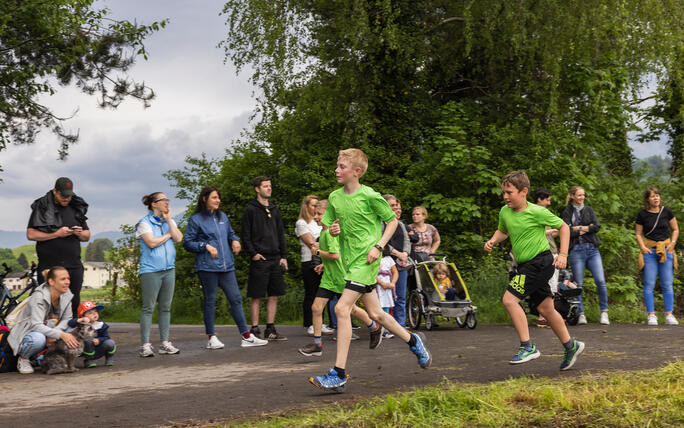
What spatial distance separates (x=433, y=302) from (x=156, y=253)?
4.72 meters

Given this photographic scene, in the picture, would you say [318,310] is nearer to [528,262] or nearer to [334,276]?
[334,276]

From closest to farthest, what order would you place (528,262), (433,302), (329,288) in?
(528,262) < (329,288) < (433,302)

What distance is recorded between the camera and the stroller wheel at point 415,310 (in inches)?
461

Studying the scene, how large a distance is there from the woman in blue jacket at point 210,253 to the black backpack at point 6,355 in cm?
256

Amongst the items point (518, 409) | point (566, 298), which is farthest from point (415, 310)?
point (518, 409)

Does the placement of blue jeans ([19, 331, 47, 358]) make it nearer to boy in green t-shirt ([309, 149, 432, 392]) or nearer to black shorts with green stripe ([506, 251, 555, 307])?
boy in green t-shirt ([309, 149, 432, 392])

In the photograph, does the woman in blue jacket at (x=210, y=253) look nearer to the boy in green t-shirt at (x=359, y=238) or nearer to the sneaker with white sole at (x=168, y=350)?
the sneaker with white sole at (x=168, y=350)

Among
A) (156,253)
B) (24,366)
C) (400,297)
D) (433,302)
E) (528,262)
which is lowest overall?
(24,366)

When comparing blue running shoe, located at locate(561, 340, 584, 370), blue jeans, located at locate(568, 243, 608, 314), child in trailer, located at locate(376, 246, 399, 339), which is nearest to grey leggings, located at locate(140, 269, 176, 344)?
child in trailer, located at locate(376, 246, 399, 339)

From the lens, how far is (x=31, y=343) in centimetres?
803

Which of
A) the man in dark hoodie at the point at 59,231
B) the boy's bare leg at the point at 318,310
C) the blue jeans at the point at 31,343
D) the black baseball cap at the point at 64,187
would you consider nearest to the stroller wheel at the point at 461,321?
the boy's bare leg at the point at 318,310

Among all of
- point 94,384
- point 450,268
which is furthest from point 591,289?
point 94,384

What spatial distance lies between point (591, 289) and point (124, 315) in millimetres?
14205

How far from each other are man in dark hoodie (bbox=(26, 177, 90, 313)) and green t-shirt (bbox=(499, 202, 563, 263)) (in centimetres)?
565
